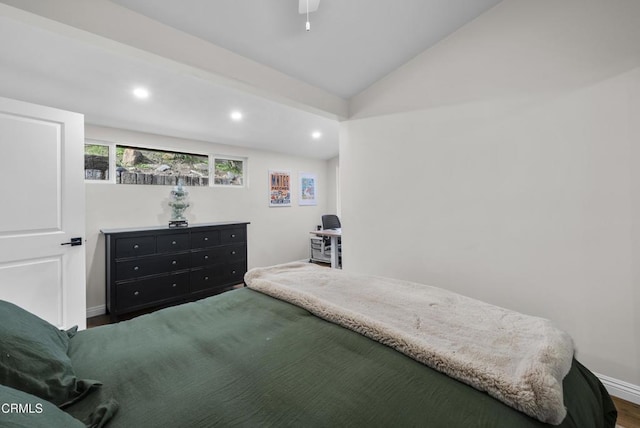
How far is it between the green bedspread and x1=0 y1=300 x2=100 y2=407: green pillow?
0.06m

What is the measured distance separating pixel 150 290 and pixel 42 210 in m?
1.29

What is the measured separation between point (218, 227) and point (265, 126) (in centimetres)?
150

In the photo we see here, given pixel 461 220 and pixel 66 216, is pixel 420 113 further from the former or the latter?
pixel 66 216

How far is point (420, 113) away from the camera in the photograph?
8.54ft

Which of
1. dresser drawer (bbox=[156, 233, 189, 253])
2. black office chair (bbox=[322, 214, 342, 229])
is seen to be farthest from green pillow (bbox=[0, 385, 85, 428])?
black office chair (bbox=[322, 214, 342, 229])

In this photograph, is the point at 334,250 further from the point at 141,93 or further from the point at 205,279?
the point at 141,93

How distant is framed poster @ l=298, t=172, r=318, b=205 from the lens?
5348 millimetres

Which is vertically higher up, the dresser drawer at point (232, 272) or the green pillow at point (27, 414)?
the green pillow at point (27, 414)

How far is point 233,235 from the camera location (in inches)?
146

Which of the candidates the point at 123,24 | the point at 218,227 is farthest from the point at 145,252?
the point at 123,24

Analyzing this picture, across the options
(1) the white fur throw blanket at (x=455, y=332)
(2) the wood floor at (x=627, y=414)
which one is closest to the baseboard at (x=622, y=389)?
(2) the wood floor at (x=627, y=414)

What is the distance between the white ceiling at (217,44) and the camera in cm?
179

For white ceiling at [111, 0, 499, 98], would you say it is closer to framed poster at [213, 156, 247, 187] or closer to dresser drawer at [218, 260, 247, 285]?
framed poster at [213, 156, 247, 187]

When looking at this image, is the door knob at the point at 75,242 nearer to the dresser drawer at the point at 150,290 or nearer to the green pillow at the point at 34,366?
the dresser drawer at the point at 150,290
